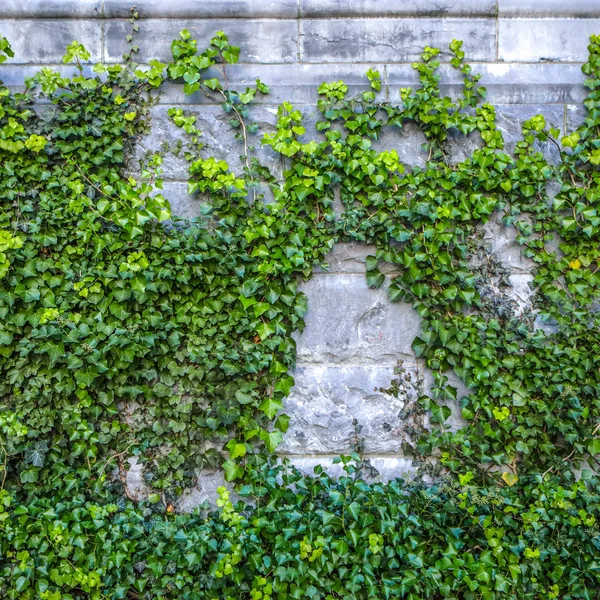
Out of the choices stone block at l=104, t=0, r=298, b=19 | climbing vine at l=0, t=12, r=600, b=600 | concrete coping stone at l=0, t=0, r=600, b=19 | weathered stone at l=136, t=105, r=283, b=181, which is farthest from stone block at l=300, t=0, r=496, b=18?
weathered stone at l=136, t=105, r=283, b=181

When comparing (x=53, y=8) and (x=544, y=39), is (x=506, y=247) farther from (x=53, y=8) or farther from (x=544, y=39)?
(x=53, y=8)

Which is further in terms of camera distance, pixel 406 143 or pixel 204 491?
pixel 406 143

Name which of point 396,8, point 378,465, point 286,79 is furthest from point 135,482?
point 396,8

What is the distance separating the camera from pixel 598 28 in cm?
331

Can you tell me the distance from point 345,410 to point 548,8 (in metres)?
2.35

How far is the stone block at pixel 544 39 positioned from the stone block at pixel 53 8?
213 centimetres

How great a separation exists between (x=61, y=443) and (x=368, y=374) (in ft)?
5.17

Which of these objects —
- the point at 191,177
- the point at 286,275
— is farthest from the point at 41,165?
the point at 286,275

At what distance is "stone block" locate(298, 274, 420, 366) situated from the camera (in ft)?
10.6

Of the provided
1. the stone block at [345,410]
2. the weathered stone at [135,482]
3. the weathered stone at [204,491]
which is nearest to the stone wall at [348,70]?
the stone block at [345,410]

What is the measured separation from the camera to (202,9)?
3.25 meters

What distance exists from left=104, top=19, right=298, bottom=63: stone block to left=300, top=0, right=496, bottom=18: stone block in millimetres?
151

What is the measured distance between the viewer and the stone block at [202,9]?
3244 millimetres

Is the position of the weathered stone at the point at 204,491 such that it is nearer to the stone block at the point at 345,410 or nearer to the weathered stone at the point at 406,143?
the stone block at the point at 345,410
